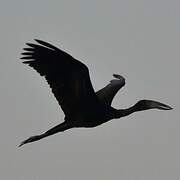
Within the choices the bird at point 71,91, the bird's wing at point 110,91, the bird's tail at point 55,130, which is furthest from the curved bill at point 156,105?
the bird's tail at point 55,130

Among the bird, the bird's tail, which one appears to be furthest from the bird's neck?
the bird's tail

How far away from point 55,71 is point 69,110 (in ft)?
4.54

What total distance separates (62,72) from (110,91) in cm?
359

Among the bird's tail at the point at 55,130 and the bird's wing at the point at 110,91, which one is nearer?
the bird's tail at the point at 55,130

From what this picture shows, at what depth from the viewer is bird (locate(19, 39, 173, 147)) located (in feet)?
Result: 95.3

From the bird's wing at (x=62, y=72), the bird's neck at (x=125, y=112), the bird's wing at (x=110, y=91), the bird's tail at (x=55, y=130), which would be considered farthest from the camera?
the bird's wing at (x=110, y=91)

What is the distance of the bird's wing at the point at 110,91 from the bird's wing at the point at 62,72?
1.65 meters

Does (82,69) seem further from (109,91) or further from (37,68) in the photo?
(109,91)

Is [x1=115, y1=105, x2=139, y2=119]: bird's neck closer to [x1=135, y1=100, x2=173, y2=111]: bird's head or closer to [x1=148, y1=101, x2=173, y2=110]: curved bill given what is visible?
[x1=135, y1=100, x2=173, y2=111]: bird's head

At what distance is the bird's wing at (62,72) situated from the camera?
29016mm

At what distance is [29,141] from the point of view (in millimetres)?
30422

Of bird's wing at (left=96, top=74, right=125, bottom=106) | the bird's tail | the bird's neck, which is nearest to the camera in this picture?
the bird's tail

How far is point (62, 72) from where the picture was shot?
2941 centimetres

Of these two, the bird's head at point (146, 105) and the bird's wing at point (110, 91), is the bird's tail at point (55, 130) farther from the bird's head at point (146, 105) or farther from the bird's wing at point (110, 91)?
the bird's head at point (146, 105)
